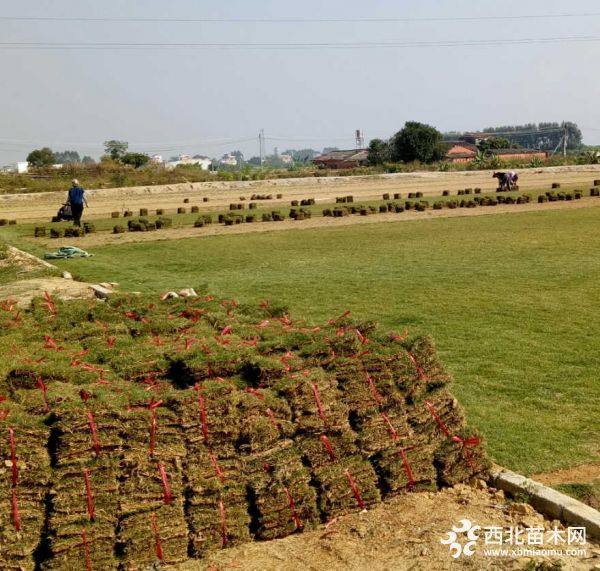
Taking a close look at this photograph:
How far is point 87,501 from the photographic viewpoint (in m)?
6.08

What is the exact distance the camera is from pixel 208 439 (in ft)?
21.9

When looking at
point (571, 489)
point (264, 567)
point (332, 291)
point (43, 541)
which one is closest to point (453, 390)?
point (571, 489)

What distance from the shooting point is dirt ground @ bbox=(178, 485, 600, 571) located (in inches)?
243

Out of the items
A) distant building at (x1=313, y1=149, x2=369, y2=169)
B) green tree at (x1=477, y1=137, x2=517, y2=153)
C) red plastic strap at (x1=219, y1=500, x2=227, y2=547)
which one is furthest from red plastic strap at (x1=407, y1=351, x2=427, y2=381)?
green tree at (x1=477, y1=137, x2=517, y2=153)

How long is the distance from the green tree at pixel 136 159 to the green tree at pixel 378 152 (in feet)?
116

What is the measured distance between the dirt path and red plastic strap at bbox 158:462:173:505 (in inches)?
953

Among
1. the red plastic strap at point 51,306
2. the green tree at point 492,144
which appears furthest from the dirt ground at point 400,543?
the green tree at point 492,144

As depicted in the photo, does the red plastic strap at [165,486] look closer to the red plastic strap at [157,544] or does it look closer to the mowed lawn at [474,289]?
the red plastic strap at [157,544]

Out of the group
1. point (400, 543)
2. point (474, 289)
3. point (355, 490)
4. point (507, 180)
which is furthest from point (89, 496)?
point (507, 180)

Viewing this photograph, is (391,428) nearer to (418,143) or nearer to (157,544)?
(157,544)

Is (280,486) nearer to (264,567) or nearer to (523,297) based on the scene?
(264,567)

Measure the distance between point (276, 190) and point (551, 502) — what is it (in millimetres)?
61691

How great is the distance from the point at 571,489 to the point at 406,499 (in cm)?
170

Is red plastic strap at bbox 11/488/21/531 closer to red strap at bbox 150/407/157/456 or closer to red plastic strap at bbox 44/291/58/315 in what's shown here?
red strap at bbox 150/407/157/456
